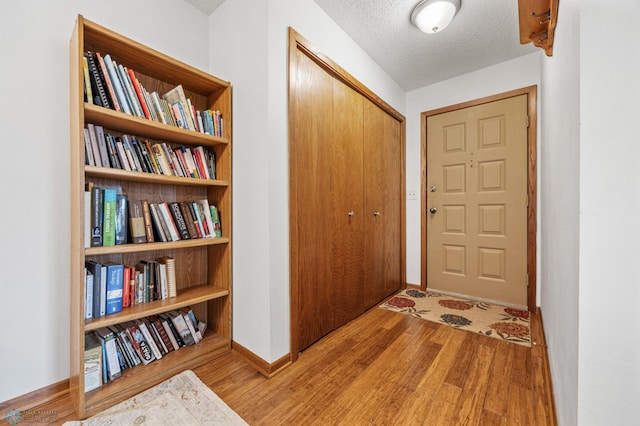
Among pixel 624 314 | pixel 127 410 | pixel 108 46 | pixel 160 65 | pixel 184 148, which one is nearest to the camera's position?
pixel 624 314

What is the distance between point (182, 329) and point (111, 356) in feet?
1.15

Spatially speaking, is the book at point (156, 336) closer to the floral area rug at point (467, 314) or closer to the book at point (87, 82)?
the book at point (87, 82)

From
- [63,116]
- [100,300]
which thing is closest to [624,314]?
[100,300]

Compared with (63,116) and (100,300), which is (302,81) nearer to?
(63,116)

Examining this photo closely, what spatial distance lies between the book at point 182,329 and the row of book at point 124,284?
0.53 ft

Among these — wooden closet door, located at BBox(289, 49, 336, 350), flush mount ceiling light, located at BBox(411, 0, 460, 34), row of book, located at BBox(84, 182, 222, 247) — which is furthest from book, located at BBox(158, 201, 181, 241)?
flush mount ceiling light, located at BBox(411, 0, 460, 34)

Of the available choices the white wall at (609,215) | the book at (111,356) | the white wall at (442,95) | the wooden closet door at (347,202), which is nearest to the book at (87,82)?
the book at (111,356)

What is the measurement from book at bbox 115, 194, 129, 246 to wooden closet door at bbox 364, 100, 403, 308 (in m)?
1.70

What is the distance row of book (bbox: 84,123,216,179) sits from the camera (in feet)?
4.08

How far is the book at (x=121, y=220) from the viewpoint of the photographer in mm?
1299

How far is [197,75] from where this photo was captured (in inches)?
59.7

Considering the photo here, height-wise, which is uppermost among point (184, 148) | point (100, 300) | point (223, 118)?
point (223, 118)

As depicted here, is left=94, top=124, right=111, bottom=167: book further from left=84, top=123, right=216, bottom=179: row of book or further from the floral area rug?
the floral area rug

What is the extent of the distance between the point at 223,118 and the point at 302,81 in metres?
0.56
